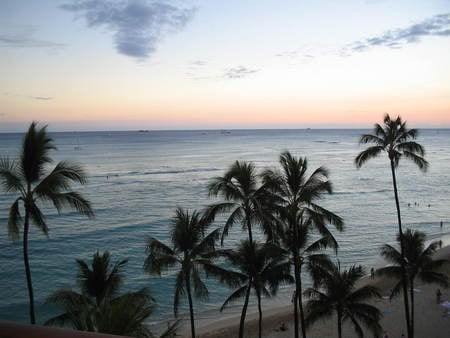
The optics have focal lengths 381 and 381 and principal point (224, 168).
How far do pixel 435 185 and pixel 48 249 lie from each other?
274 ft

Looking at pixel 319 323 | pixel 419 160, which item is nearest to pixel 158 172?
pixel 319 323

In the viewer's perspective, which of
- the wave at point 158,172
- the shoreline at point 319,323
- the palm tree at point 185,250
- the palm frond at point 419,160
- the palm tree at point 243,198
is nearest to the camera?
the palm tree at point 185,250

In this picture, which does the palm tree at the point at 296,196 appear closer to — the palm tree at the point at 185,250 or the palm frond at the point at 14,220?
the palm tree at the point at 185,250

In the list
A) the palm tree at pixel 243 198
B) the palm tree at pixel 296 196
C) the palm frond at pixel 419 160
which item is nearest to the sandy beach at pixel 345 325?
the palm tree at pixel 296 196

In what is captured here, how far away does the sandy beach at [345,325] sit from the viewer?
90.3ft

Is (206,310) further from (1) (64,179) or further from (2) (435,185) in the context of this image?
Answer: (2) (435,185)

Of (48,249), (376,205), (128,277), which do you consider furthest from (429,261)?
(376,205)

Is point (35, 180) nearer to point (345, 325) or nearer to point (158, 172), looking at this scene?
point (345, 325)

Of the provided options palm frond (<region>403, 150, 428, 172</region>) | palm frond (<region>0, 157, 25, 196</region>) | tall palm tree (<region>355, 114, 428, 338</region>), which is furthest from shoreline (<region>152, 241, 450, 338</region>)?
palm frond (<region>0, 157, 25, 196</region>)

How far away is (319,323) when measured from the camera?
97.3 feet

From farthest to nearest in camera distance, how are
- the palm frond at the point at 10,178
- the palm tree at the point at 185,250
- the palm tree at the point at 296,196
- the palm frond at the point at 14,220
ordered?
the palm tree at the point at 296,196
the palm tree at the point at 185,250
the palm frond at the point at 10,178
the palm frond at the point at 14,220

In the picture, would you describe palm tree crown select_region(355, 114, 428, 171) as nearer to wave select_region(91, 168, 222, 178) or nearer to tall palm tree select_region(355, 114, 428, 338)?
tall palm tree select_region(355, 114, 428, 338)

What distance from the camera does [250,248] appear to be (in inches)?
674

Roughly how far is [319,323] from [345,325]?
1.97 m
